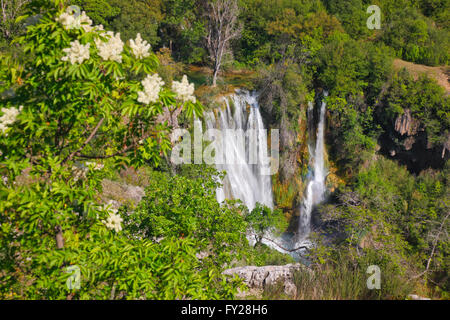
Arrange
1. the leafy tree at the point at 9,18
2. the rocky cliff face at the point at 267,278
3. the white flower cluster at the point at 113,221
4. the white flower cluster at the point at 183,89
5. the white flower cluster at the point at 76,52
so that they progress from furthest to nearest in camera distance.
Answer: the leafy tree at the point at 9,18, the rocky cliff face at the point at 267,278, the white flower cluster at the point at 113,221, the white flower cluster at the point at 183,89, the white flower cluster at the point at 76,52

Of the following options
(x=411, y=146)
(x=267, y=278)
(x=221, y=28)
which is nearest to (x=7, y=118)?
(x=267, y=278)

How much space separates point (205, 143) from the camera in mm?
17031

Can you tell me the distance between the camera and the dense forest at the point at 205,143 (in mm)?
3412

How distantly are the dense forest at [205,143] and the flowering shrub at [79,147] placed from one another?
21 millimetres

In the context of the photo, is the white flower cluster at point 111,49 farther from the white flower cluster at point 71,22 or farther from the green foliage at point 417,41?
the green foliage at point 417,41

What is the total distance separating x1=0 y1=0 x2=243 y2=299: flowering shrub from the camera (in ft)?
10.6

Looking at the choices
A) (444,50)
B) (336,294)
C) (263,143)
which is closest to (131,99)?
(336,294)

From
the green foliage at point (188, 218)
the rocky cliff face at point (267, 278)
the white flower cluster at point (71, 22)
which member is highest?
the white flower cluster at point (71, 22)

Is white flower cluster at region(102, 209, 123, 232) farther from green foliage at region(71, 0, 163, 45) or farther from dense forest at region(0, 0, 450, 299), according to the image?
green foliage at region(71, 0, 163, 45)

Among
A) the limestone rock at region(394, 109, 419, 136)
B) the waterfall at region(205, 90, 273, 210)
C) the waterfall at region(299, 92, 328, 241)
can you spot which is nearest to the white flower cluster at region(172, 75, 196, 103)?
the waterfall at region(205, 90, 273, 210)

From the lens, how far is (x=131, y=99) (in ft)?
10.9

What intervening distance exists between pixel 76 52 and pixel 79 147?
1.28 metres

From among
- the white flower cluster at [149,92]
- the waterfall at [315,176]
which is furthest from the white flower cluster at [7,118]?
the waterfall at [315,176]

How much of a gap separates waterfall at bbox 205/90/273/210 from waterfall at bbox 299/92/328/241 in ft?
6.70
